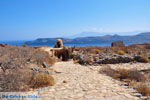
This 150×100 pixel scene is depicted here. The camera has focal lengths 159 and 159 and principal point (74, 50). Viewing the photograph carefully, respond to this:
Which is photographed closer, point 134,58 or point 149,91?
point 149,91

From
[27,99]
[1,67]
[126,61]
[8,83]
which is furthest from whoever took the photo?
[126,61]

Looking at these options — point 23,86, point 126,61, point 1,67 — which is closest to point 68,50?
point 126,61

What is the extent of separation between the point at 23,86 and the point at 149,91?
4298mm

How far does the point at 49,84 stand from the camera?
632 centimetres

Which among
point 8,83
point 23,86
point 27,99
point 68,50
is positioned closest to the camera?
point 27,99

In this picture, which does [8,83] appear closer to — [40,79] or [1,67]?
[40,79]

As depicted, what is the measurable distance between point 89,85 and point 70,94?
136 centimetres

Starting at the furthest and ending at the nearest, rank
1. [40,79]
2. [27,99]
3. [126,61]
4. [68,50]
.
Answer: [68,50], [126,61], [40,79], [27,99]

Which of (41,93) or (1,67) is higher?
(1,67)

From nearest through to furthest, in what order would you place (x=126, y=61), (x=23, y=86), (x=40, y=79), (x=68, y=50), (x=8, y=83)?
(x=8, y=83) < (x=23, y=86) < (x=40, y=79) < (x=126, y=61) < (x=68, y=50)

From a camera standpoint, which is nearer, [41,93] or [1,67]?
[41,93]

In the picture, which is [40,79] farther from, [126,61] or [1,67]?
[126,61]

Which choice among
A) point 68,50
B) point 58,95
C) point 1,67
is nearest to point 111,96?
point 58,95

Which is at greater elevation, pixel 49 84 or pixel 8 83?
pixel 8 83
